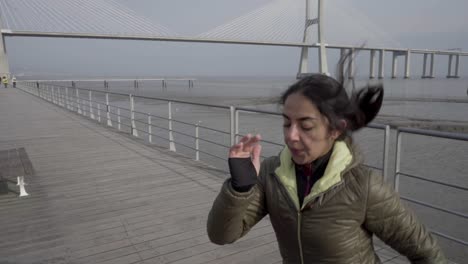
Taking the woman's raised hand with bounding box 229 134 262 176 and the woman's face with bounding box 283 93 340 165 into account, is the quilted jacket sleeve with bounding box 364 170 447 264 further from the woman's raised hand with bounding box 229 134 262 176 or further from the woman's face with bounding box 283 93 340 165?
the woman's raised hand with bounding box 229 134 262 176

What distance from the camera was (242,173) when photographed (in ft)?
3.10

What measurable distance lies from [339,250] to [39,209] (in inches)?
120

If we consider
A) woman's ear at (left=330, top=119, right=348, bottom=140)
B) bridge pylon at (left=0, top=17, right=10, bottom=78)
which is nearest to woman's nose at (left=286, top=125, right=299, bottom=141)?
woman's ear at (left=330, top=119, right=348, bottom=140)

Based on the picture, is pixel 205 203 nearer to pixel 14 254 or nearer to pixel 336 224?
pixel 14 254

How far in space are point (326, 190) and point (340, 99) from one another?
250 mm

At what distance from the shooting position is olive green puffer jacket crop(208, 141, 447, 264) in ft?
3.31

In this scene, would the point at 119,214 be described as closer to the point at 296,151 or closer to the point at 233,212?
the point at 233,212

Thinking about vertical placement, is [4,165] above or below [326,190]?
below

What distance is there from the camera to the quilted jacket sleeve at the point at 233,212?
986 millimetres

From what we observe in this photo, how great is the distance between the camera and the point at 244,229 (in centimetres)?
116

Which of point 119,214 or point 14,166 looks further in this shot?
point 14,166

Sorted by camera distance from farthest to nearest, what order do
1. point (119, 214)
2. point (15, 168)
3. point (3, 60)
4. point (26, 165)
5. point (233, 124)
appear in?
Answer: 1. point (3, 60)
2. point (233, 124)
3. point (26, 165)
4. point (15, 168)
5. point (119, 214)

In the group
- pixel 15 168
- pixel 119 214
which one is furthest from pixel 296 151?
pixel 15 168

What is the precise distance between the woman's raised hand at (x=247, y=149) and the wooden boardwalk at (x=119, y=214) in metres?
1.54
